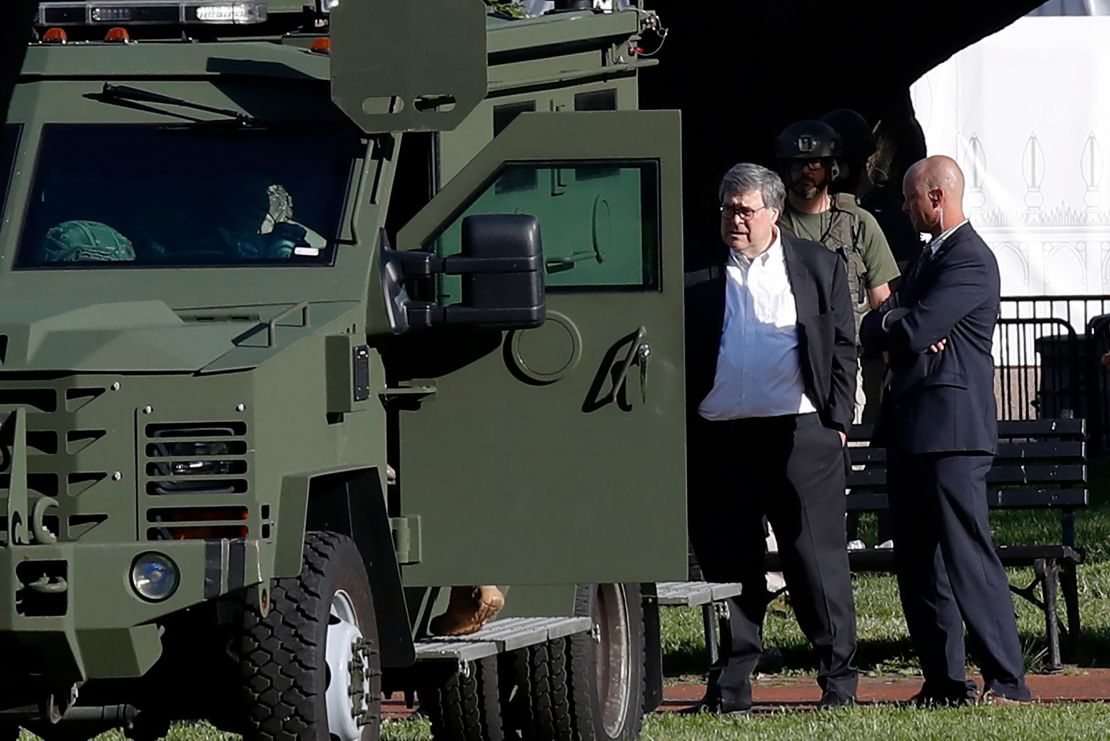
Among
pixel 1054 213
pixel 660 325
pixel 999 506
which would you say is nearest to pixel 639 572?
pixel 660 325

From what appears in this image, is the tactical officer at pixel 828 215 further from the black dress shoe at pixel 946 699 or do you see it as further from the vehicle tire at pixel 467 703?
the vehicle tire at pixel 467 703

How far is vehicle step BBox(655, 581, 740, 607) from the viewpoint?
29.3 ft

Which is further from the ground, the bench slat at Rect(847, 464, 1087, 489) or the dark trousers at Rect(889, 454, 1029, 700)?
the bench slat at Rect(847, 464, 1087, 489)

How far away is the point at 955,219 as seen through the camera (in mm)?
9602

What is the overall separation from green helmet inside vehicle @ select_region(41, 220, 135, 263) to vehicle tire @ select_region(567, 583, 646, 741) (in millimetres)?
2026

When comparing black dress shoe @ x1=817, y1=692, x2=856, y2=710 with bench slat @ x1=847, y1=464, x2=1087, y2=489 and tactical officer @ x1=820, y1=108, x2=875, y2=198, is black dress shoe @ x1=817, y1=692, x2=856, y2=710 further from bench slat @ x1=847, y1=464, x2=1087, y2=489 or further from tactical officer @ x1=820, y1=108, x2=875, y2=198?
tactical officer @ x1=820, y1=108, x2=875, y2=198

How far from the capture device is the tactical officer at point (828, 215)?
10719mm

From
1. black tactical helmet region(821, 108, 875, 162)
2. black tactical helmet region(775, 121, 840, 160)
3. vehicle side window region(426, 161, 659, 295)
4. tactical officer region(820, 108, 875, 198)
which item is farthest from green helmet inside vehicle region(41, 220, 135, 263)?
black tactical helmet region(821, 108, 875, 162)

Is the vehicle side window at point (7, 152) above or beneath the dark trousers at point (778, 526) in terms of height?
above

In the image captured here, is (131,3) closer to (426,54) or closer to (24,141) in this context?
(24,141)

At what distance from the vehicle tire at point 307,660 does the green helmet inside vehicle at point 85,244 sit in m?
1.35

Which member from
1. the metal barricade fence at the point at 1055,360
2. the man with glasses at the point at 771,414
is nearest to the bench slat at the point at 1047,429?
the man with glasses at the point at 771,414

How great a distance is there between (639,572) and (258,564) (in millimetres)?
1796

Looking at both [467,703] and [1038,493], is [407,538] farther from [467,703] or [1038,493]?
[1038,493]
